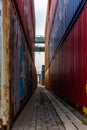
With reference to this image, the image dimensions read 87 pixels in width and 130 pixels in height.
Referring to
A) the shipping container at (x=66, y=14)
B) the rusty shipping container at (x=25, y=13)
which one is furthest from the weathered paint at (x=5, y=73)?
the shipping container at (x=66, y=14)

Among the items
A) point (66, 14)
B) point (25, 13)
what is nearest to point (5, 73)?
point (25, 13)

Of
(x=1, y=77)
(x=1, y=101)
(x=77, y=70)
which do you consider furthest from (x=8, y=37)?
(x=77, y=70)

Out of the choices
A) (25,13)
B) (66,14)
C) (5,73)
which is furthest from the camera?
(66,14)

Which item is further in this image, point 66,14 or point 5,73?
point 66,14

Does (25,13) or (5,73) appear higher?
(25,13)

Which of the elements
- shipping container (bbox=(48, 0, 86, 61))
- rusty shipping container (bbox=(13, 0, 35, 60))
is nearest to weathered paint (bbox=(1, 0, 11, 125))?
rusty shipping container (bbox=(13, 0, 35, 60))

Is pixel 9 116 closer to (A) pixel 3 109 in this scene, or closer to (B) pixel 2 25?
(A) pixel 3 109

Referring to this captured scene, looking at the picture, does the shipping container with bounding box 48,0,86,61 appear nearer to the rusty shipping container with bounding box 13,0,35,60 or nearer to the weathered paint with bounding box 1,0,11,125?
the rusty shipping container with bounding box 13,0,35,60

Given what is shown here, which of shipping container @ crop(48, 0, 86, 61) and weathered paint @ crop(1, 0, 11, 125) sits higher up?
shipping container @ crop(48, 0, 86, 61)

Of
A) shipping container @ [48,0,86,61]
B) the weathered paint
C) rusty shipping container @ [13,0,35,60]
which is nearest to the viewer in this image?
the weathered paint

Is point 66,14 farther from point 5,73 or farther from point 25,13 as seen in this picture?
point 5,73

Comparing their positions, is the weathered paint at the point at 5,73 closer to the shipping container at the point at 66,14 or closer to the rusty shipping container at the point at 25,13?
the rusty shipping container at the point at 25,13

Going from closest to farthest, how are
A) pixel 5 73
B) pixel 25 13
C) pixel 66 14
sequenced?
1. pixel 5 73
2. pixel 25 13
3. pixel 66 14

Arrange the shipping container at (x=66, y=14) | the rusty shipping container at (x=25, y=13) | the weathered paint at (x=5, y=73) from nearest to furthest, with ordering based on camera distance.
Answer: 1. the weathered paint at (x=5, y=73)
2. the rusty shipping container at (x=25, y=13)
3. the shipping container at (x=66, y=14)
